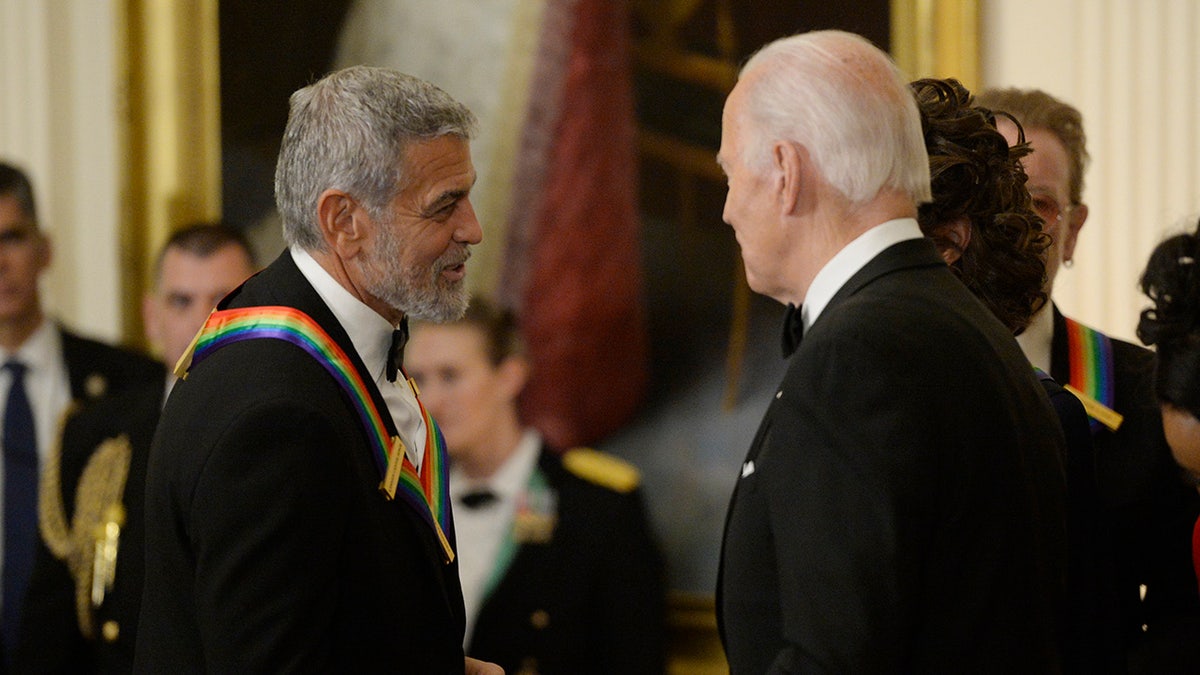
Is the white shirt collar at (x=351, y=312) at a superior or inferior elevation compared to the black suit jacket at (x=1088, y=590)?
superior

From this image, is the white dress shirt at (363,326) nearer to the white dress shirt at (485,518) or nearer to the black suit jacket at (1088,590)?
the black suit jacket at (1088,590)

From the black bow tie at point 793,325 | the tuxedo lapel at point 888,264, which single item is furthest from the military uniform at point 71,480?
the tuxedo lapel at point 888,264

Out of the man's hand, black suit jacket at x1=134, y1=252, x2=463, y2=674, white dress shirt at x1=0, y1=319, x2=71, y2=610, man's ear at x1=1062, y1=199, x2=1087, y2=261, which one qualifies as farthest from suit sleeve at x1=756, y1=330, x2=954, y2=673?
white dress shirt at x1=0, y1=319, x2=71, y2=610

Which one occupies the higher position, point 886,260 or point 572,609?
point 886,260

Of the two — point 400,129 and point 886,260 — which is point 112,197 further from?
point 886,260

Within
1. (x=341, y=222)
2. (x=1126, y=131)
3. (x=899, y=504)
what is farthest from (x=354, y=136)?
(x=1126, y=131)

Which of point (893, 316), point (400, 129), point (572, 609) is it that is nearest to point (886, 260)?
point (893, 316)

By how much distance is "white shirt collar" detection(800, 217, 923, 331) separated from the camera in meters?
1.64

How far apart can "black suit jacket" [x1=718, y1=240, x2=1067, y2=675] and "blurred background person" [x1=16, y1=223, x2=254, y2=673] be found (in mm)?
2217

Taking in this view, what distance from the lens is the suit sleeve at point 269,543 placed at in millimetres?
1652

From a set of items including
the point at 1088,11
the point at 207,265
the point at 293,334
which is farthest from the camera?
→ the point at 1088,11

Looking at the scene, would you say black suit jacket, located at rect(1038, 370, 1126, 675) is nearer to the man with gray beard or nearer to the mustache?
the man with gray beard

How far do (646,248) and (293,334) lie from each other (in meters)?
2.30

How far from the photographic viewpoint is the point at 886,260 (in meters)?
1.62
